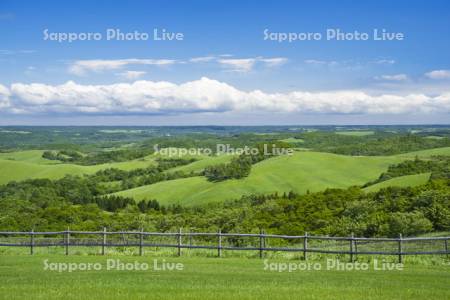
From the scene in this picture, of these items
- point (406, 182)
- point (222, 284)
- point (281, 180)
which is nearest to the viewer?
point (222, 284)

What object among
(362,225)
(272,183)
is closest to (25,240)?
(362,225)

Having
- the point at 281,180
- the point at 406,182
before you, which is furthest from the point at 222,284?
the point at 281,180

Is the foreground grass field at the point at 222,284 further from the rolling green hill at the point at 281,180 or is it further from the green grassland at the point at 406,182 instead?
the rolling green hill at the point at 281,180

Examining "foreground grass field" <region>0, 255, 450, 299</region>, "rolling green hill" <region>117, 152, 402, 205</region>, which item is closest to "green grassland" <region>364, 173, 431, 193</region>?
"rolling green hill" <region>117, 152, 402, 205</region>

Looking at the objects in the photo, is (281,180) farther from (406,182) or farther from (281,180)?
(406,182)

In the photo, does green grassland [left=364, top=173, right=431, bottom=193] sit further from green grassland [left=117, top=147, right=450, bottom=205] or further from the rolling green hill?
the rolling green hill

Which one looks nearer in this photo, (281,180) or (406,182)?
(406,182)

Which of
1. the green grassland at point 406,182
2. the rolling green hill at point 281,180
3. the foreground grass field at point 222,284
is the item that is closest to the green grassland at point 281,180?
the rolling green hill at point 281,180

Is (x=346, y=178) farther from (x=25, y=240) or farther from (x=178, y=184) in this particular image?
(x=25, y=240)
